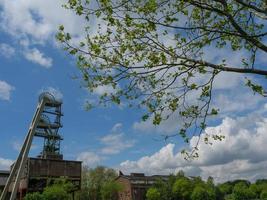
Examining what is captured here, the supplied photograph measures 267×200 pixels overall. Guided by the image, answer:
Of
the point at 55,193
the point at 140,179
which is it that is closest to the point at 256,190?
the point at 140,179

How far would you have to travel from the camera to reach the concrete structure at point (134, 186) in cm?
9731

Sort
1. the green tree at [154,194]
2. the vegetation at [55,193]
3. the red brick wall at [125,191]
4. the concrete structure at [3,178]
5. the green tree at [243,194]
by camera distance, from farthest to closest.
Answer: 1. the green tree at [243,194]
2. the red brick wall at [125,191]
3. the green tree at [154,194]
4. the concrete structure at [3,178]
5. the vegetation at [55,193]

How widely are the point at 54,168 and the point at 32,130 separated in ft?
110

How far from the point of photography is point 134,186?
98.3 metres

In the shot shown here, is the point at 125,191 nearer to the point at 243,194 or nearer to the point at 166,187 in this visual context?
the point at 166,187

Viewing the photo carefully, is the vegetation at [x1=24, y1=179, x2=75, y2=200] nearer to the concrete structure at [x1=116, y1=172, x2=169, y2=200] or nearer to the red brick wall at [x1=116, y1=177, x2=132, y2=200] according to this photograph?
the concrete structure at [x1=116, y1=172, x2=169, y2=200]

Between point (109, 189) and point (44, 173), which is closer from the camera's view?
point (44, 173)

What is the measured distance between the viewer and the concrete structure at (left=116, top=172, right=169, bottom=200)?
9731 cm

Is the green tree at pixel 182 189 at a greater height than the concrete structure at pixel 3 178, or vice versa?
the concrete structure at pixel 3 178

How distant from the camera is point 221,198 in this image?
110 m

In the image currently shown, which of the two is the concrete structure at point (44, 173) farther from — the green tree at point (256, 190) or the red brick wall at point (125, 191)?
the green tree at point (256, 190)

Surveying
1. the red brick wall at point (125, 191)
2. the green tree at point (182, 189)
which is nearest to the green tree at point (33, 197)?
the green tree at point (182, 189)

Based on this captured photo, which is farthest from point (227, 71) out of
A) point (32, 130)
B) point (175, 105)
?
point (32, 130)

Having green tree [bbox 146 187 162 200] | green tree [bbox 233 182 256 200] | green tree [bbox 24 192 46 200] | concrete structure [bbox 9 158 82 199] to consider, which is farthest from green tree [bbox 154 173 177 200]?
green tree [bbox 24 192 46 200]
